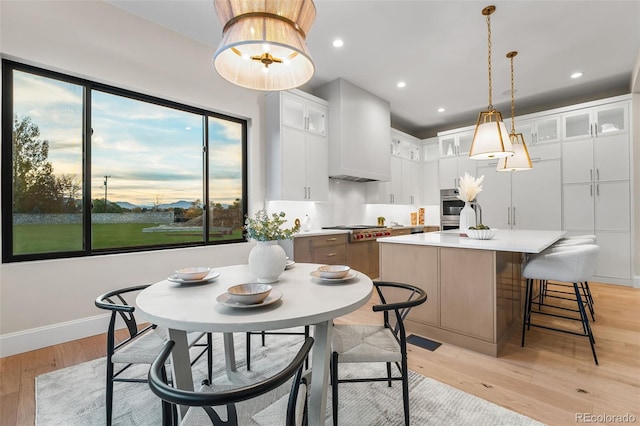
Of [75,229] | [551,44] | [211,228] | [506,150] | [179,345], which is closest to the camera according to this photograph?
[179,345]

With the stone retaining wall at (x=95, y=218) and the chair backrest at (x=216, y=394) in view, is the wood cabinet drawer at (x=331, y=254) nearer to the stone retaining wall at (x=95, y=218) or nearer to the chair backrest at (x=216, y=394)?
the stone retaining wall at (x=95, y=218)

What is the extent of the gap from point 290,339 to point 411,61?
12.0 ft

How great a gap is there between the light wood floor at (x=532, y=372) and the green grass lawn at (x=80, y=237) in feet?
2.77

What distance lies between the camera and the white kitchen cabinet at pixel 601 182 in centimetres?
435

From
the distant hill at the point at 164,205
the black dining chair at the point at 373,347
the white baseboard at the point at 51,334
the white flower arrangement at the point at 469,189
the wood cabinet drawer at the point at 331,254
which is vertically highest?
the white flower arrangement at the point at 469,189

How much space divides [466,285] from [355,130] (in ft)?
9.90

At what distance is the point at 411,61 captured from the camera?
3887mm

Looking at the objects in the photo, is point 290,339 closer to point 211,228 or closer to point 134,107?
point 211,228

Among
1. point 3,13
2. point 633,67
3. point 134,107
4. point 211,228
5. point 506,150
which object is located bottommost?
point 211,228

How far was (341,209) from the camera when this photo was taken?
5332 mm

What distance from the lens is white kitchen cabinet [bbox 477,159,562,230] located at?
4875 millimetres

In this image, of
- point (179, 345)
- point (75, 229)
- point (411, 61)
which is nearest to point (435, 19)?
point (411, 61)

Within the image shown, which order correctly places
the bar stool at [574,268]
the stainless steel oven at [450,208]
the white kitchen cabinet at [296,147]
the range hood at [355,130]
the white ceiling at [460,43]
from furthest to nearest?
the stainless steel oven at [450,208], the range hood at [355,130], the white kitchen cabinet at [296,147], the white ceiling at [460,43], the bar stool at [574,268]

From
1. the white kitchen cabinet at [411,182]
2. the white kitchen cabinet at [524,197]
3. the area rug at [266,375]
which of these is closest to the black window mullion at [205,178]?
the area rug at [266,375]
